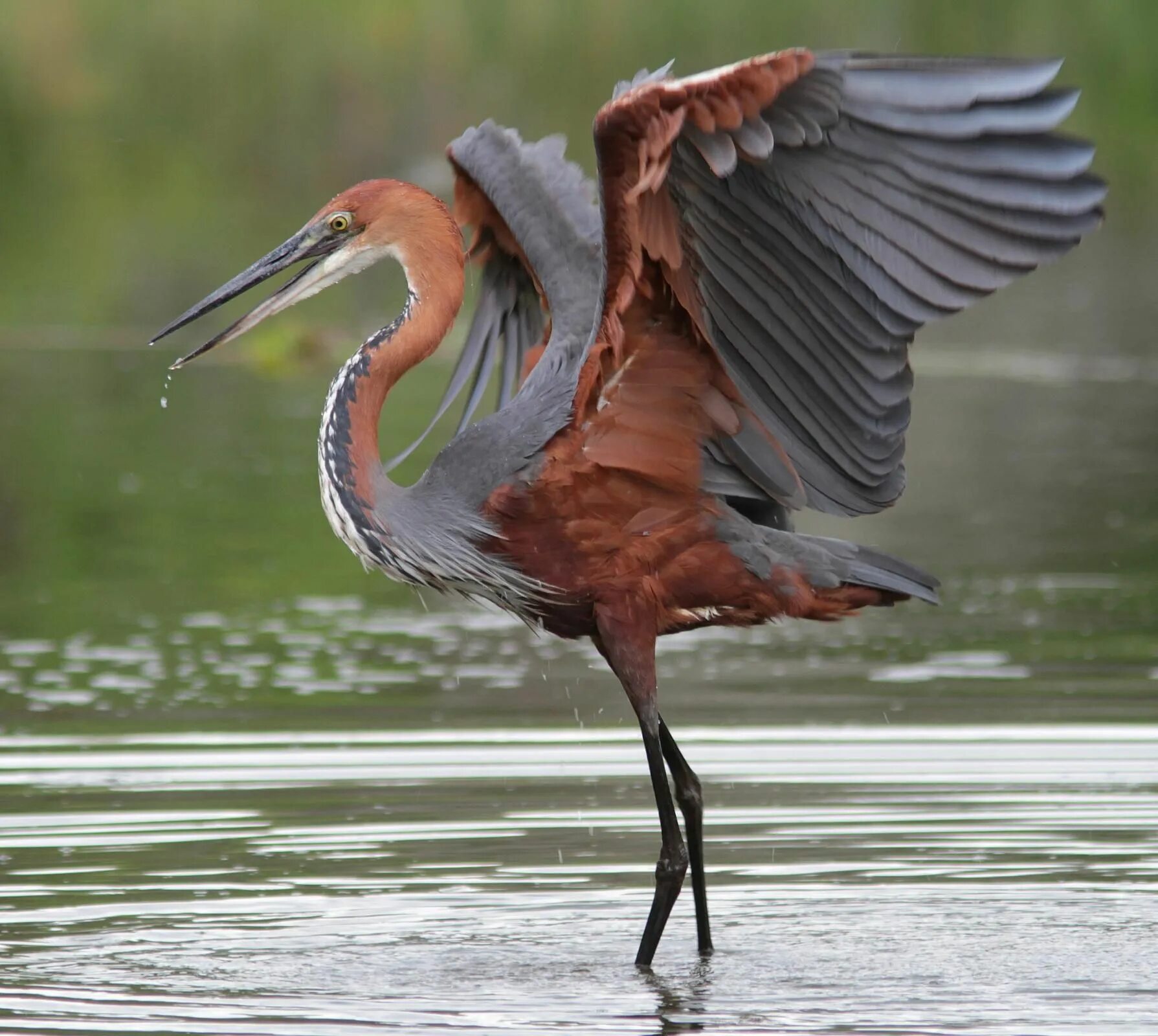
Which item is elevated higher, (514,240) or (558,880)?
(514,240)

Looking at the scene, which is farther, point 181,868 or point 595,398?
point 181,868

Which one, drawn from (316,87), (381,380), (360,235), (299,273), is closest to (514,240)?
(360,235)

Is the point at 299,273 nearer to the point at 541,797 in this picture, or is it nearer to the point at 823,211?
the point at 823,211

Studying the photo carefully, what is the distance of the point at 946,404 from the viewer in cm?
1475

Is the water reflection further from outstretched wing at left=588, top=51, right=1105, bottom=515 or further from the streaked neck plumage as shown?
outstretched wing at left=588, top=51, right=1105, bottom=515

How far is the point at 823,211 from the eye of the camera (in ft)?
18.5

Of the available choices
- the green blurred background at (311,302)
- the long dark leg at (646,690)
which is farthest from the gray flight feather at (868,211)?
the green blurred background at (311,302)

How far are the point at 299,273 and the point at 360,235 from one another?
19 centimetres

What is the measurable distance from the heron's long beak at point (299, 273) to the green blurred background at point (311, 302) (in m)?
3.48

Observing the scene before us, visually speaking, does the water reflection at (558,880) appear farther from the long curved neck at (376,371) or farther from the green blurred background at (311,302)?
the green blurred background at (311,302)

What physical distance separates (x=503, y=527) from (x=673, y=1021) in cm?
143

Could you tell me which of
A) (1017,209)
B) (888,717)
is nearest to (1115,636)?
(888,717)

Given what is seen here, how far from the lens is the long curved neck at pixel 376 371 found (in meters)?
6.25

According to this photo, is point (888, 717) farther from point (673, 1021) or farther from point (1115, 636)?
point (673, 1021)
